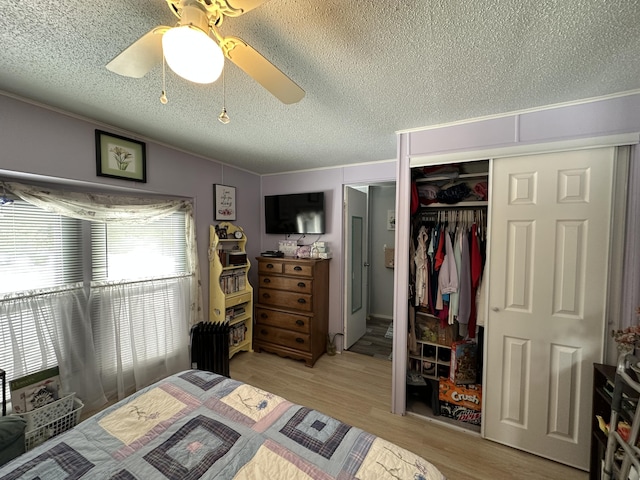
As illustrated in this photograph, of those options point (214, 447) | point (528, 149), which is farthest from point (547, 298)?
point (214, 447)

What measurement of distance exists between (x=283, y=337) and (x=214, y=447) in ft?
6.56

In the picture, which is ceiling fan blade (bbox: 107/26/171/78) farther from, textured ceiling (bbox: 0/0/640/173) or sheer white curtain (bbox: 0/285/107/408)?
sheer white curtain (bbox: 0/285/107/408)

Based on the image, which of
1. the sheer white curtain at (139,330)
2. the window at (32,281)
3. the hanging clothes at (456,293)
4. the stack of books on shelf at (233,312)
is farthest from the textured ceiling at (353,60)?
the stack of books on shelf at (233,312)

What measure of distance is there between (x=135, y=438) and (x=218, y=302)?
5.76ft

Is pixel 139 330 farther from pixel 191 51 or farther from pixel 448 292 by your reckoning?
pixel 448 292

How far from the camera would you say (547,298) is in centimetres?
165

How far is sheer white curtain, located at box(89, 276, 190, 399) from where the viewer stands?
84.0 inches

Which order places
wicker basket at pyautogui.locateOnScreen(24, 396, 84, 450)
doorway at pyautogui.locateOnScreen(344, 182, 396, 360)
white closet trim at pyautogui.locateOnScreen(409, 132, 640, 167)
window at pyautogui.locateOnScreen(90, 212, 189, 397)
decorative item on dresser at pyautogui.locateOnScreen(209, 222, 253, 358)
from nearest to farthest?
white closet trim at pyautogui.locateOnScreen(409, 132, 640, 167), wicker basket at pyautogui.locateOnScreen(24, 396, 84, 450), window at pyautogui.locateOnScreen(90, 212, 189, 397), decorative item on dresser at pyautogui.locateOnScreen(209, 222, 253, 358), doorway at pyautogui.locateOnScreen(344, 182, 396, 360)

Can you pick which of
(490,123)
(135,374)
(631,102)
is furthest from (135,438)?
(631,102)

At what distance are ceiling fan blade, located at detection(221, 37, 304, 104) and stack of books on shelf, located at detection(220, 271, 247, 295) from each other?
2.26 meters

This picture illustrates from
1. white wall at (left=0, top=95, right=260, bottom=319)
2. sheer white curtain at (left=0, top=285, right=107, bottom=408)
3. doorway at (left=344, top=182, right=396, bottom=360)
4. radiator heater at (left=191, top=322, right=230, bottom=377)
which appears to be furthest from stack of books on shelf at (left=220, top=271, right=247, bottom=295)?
doorway at (left=344, top=182, right=396, bottom=360)

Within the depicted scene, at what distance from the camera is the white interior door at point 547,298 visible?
1.54m

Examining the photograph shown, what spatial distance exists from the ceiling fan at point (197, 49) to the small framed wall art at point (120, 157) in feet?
4.23

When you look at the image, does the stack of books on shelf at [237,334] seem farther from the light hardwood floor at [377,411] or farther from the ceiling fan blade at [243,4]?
the ceiling fan blade at [243,4]
